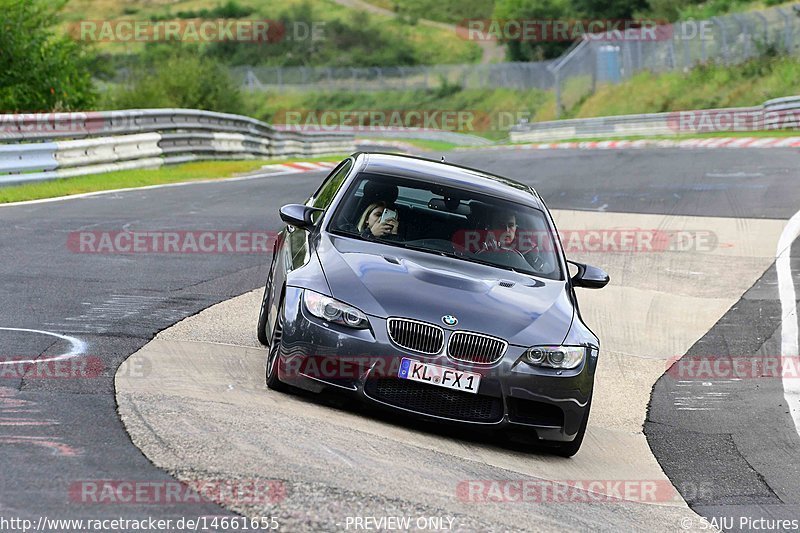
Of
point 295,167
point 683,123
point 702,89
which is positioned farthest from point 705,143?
point 702,89

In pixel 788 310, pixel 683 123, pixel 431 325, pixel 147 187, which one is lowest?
pixel 683 123

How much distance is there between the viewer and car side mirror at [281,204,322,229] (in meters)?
8.07

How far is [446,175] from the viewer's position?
8758 millimetres

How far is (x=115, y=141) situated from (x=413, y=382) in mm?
15568

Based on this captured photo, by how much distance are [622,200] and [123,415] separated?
14.6m

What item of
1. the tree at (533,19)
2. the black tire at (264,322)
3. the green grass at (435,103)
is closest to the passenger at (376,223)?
the black tire at (264,322)

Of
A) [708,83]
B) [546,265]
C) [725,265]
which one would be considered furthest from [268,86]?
[546,265]

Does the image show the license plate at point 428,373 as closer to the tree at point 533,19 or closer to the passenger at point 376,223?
the passenger at point 376,223

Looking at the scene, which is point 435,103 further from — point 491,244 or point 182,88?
point 491,244

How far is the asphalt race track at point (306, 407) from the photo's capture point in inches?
206

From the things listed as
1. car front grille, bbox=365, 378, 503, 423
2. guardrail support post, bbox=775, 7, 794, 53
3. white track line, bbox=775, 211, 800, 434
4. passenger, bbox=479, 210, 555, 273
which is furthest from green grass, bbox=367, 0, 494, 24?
car front grille, bbox=365, 378, 503, 423

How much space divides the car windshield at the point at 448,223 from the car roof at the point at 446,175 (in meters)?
0.08

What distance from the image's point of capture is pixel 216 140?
2742 centimetres

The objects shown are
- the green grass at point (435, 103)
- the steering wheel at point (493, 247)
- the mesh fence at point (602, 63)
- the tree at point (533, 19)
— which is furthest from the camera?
the tree at point (533, 19)
